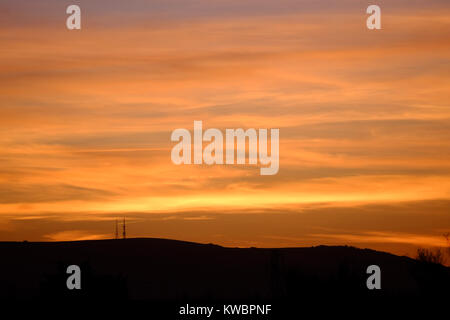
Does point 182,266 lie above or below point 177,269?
above

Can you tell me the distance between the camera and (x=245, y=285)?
232 ft

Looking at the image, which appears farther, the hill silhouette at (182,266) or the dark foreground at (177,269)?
the hill silhouette at (182,266)

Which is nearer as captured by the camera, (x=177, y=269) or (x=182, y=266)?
(x=177, y=269)

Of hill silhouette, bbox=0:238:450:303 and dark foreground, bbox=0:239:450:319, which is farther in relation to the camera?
hill silhouette, bbox=0:238:450:303

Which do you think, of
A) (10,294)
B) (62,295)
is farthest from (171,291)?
(62,295)
